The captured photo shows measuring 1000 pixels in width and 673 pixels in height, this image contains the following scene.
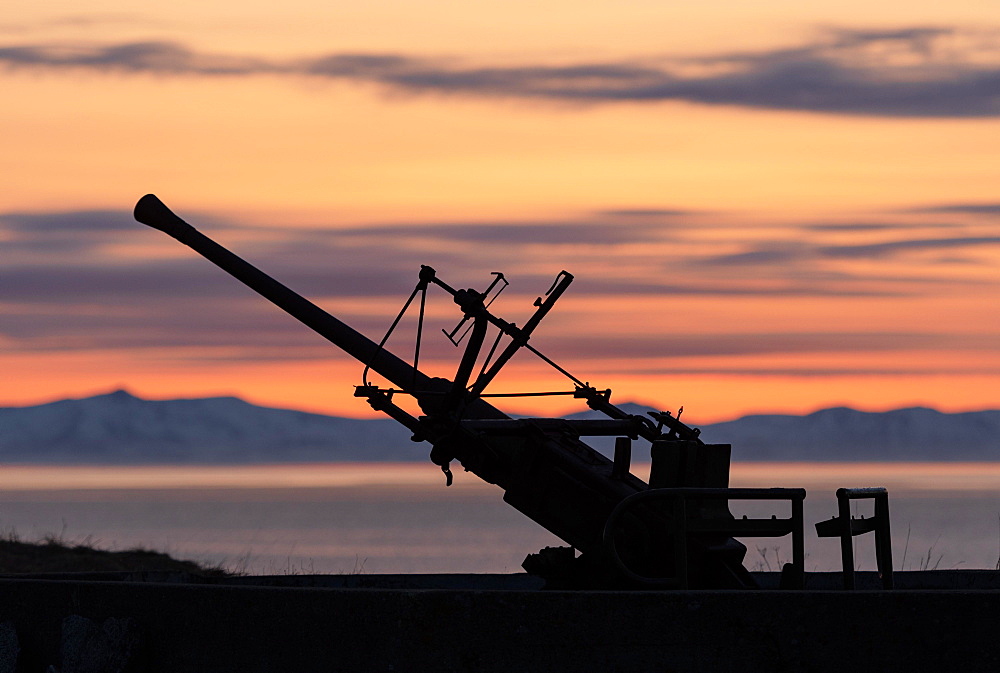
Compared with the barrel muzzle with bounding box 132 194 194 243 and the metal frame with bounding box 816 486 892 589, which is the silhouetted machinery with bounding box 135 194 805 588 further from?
the barrel muzzle with bounding box 132 194 194 243

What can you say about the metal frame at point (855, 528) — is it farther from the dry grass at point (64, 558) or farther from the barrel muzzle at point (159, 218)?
the dry grass at point (64, 558)

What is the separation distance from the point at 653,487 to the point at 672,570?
565mm

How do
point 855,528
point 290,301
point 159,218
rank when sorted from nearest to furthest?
point 855,528 < point 290,301 < point 159,218

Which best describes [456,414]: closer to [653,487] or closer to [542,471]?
[542,471]

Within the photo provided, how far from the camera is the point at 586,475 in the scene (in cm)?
1170

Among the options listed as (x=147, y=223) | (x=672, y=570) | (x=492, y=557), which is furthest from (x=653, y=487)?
(x=492, y=557)

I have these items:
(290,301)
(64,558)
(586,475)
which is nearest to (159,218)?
(290,301)

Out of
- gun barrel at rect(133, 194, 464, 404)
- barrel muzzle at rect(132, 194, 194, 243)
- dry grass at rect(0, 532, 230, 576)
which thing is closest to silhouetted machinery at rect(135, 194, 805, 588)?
gun barrel at rect(133, 194, 464, 404)

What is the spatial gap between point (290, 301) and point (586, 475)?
3.34 metres

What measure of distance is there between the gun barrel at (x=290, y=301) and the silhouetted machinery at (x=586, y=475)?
0.03 metres

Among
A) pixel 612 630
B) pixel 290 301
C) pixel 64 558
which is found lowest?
pixel 612 630

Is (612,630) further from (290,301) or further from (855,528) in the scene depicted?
(290,301)

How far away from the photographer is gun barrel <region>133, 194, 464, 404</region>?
13.1 meters

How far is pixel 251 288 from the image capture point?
46.1 ft
